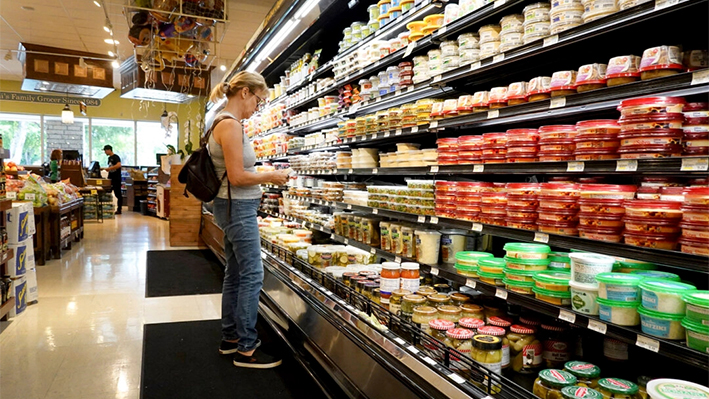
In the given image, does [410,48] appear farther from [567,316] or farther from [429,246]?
[567,316]

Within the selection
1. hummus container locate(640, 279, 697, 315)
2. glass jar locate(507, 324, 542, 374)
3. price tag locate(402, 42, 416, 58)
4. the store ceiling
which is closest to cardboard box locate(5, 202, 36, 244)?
price tag locate(402, 42, 416, 58)

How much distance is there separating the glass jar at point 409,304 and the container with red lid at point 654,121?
1204 mm

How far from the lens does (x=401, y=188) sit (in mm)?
3031

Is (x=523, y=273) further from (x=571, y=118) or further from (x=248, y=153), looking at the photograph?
(x=248, y=153)

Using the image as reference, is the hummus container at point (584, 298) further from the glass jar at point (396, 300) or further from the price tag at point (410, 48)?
the price tag at point (410, 48)

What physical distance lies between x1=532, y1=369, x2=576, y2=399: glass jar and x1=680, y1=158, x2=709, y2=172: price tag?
0.78m

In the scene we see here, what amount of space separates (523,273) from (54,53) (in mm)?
12051

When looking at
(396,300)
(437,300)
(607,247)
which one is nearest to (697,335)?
(607,247)

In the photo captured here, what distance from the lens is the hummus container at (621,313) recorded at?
4.95 feet

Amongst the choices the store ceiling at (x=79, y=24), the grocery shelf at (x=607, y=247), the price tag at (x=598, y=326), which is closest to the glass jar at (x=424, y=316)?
Answer: the grocery shelf at (x=607, y=247)

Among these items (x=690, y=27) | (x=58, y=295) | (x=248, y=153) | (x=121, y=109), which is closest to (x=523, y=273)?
(x=690, y=27)

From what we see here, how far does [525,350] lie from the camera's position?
192 centimetres

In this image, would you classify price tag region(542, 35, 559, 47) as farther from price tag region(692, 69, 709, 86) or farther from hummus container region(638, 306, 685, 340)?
hummus container region(638, 306, 685, 340)

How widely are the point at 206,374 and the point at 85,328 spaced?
1454mm
